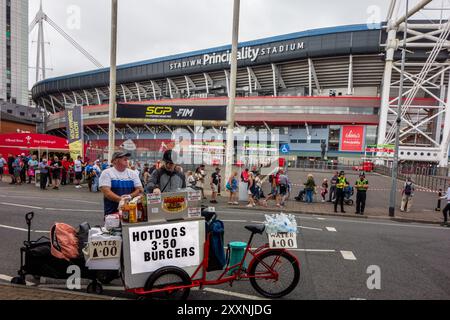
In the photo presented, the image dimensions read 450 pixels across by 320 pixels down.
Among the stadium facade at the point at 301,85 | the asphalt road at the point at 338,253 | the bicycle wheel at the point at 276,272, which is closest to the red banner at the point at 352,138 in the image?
A: the stadium facade at the point at 301,85

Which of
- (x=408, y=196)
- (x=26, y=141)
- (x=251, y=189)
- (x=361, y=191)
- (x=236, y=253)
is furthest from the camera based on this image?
(x=26, y=141)

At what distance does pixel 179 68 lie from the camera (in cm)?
5600

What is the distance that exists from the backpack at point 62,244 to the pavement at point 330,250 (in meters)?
0.51

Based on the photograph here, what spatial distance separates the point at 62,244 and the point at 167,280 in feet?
5.29

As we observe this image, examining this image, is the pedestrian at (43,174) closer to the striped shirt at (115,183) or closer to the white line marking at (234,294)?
the striped shirt at (115,183)

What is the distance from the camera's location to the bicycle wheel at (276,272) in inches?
158

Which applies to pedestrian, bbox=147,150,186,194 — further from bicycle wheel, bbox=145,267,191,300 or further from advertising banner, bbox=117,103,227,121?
advertising banner, bbox=117,103,227,121

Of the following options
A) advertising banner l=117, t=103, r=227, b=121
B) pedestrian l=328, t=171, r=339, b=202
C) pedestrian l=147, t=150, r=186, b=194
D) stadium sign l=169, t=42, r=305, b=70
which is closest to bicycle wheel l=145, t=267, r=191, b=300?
pedestrian l=147, t=150, r=186, b=194

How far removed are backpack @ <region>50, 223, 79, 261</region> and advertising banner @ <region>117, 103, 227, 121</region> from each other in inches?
486

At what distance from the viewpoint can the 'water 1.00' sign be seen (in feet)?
11.5

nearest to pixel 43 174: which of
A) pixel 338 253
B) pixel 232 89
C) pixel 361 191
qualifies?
pixel 232 89

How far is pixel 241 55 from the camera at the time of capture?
4916 centimetres

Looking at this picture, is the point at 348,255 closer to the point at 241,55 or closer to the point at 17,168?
the point at 17,168
